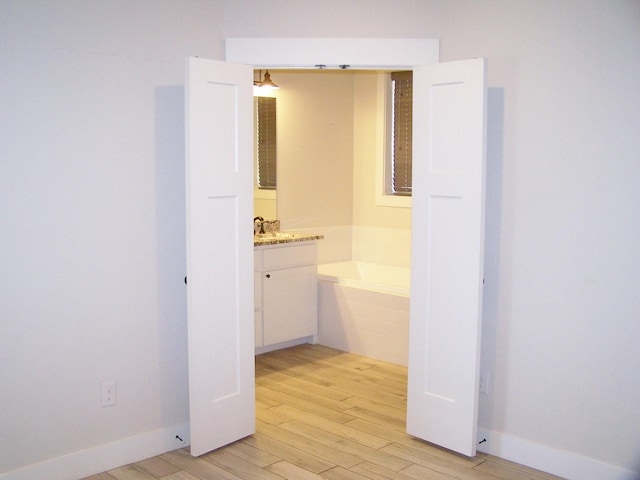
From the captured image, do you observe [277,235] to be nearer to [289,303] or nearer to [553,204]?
[289,303]

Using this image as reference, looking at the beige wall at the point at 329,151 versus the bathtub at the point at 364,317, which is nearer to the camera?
the bathtub at the point at 364,317

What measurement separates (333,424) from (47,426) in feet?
5.21

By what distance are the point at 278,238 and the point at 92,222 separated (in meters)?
2.16

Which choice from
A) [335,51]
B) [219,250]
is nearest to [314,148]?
[335,51]

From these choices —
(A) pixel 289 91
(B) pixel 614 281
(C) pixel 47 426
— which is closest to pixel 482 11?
(B) pixel 614 281

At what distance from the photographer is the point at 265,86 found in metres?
5.52

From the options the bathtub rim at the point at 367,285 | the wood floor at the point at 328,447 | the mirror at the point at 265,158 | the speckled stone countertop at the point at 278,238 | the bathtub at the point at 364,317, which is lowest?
the wood floor at the point at 328,447

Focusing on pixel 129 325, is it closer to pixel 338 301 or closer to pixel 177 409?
pixel 177 409

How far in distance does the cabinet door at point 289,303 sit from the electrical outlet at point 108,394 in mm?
1928

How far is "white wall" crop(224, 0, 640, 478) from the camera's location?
3064mm

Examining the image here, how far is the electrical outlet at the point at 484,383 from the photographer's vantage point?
141 inches

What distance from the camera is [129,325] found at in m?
3.43

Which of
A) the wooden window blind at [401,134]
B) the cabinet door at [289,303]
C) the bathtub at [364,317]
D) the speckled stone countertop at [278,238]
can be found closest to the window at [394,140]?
the wooden window blind at [401,134]

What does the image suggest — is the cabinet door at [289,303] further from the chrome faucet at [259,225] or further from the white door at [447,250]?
the white door at [447,250]
